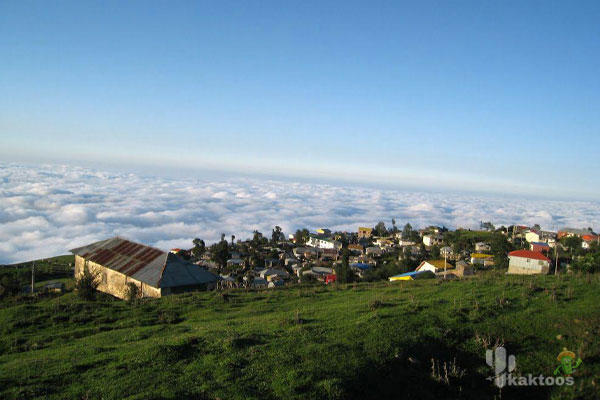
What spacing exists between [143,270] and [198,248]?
51.1 metres

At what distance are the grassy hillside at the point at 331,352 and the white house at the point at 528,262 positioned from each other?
26216 millimetres

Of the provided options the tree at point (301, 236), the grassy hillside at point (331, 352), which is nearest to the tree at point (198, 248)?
the tree at point (301, 236)

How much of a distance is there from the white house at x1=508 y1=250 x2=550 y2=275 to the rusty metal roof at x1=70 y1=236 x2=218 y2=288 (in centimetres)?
3316

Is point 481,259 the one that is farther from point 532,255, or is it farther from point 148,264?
point 148,264

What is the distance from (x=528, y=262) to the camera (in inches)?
1555

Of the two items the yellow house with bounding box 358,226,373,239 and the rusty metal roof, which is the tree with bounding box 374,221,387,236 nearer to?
the yellow house with bounding box 358,226,373,239

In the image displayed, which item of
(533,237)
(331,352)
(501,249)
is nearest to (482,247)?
(501,249)

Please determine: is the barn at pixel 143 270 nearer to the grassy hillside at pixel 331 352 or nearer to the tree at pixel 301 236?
the grassy hillside at pixel 331 352

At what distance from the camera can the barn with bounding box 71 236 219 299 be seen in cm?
2659

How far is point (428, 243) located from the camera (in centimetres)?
9562

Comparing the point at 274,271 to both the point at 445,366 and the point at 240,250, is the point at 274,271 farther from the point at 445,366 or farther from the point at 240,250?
the point at 445,366
